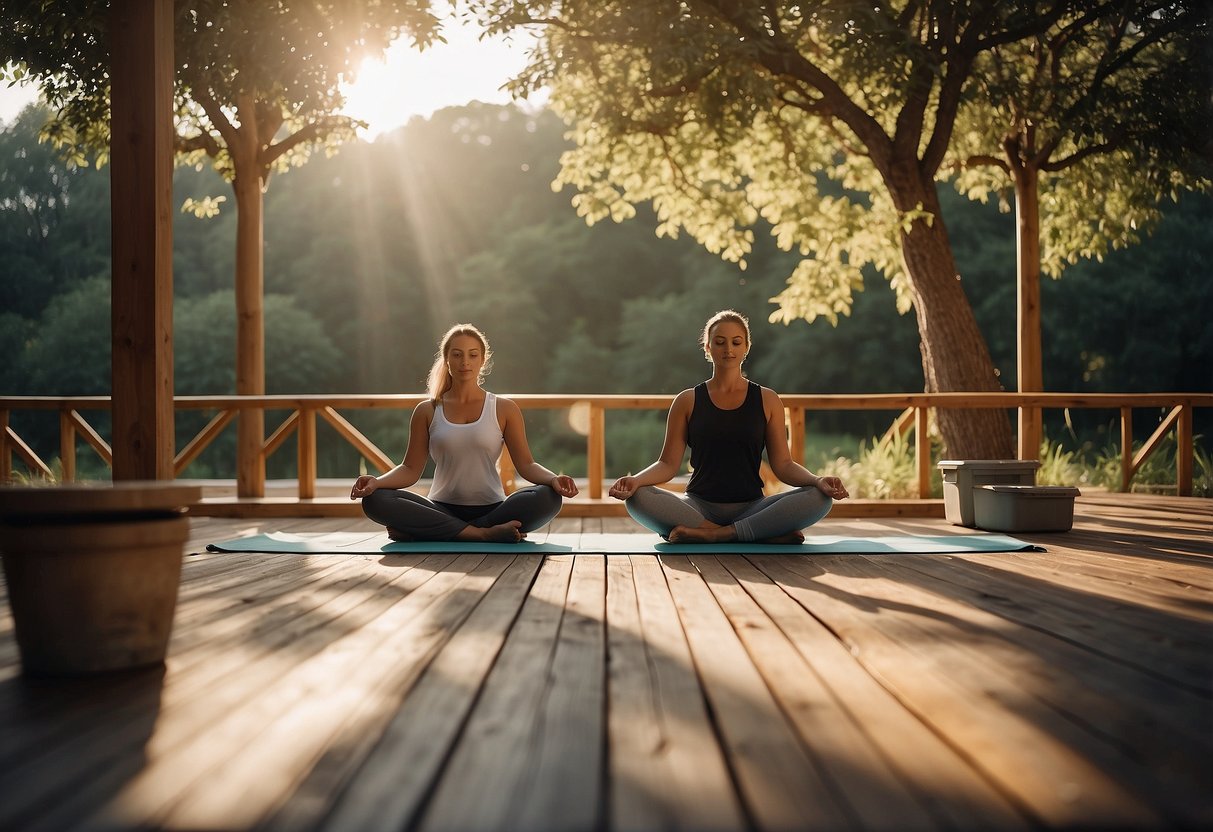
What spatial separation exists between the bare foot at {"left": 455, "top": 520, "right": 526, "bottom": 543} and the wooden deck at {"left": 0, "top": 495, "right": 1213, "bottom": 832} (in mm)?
1281

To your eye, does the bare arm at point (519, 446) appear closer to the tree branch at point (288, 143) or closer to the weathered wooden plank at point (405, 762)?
the weathered wooden plank at point (405, 762)

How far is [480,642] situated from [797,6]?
21.2ft

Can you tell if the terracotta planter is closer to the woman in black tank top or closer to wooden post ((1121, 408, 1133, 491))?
the woman in black tank top

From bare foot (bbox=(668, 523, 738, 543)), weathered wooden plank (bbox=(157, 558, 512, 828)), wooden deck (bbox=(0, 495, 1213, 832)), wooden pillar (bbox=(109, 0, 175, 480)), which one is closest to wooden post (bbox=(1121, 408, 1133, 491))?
bare foot (bbox=(668, 523, 738, 543))

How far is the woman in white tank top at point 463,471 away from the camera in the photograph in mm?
4645

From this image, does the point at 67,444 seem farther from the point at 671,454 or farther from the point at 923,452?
the point at 923,452

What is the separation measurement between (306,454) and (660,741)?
18.5 ft

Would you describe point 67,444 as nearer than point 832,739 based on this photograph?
No

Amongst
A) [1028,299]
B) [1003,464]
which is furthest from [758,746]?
[1028,299]

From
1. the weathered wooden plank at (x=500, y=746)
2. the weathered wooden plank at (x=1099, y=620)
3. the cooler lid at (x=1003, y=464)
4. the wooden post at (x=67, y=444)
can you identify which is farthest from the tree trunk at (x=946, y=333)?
the wooden post at (x=67, y=444)

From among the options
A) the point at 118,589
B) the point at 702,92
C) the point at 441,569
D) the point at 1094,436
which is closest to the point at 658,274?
the point at 1094,436

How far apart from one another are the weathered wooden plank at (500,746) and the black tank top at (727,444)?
2.07 m

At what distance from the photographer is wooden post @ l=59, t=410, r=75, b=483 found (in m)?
7.20

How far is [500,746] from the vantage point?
165 cm
